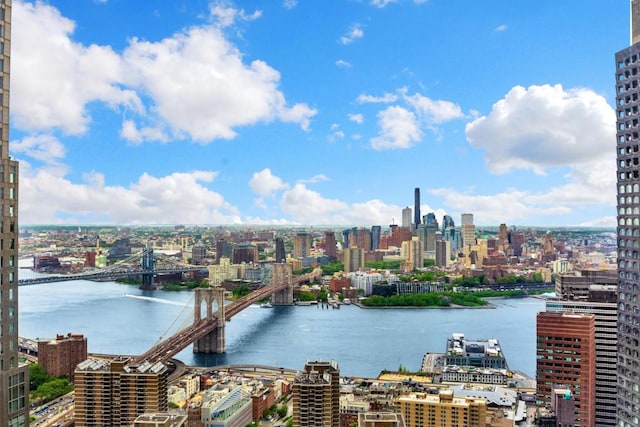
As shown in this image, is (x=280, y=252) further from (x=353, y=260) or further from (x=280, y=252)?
(x=353, y=260)

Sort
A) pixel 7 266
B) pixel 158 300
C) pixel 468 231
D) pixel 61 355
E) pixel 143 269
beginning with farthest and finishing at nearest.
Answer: pixel 468 231, pixel 143 269, pixel 158 300, pixel 61 355, pixel 7 266

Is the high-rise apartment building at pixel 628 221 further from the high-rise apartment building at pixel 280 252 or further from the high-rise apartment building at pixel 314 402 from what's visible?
the high-rise apartment building at pixel 280 252

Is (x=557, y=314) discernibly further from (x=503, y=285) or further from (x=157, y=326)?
(x=503, y=285)

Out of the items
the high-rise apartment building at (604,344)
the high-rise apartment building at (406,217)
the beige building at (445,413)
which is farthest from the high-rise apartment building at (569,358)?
the high-rise apartment building at (406,217)

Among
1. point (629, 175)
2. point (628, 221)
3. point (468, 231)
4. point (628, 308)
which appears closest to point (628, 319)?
point (628, 308)

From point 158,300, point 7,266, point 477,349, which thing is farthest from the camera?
point 158,300

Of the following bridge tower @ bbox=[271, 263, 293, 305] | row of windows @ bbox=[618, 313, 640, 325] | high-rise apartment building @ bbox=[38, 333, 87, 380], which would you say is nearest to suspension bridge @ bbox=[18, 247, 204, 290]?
bridge tower @ bbox=[271, 263, 293, 305]
